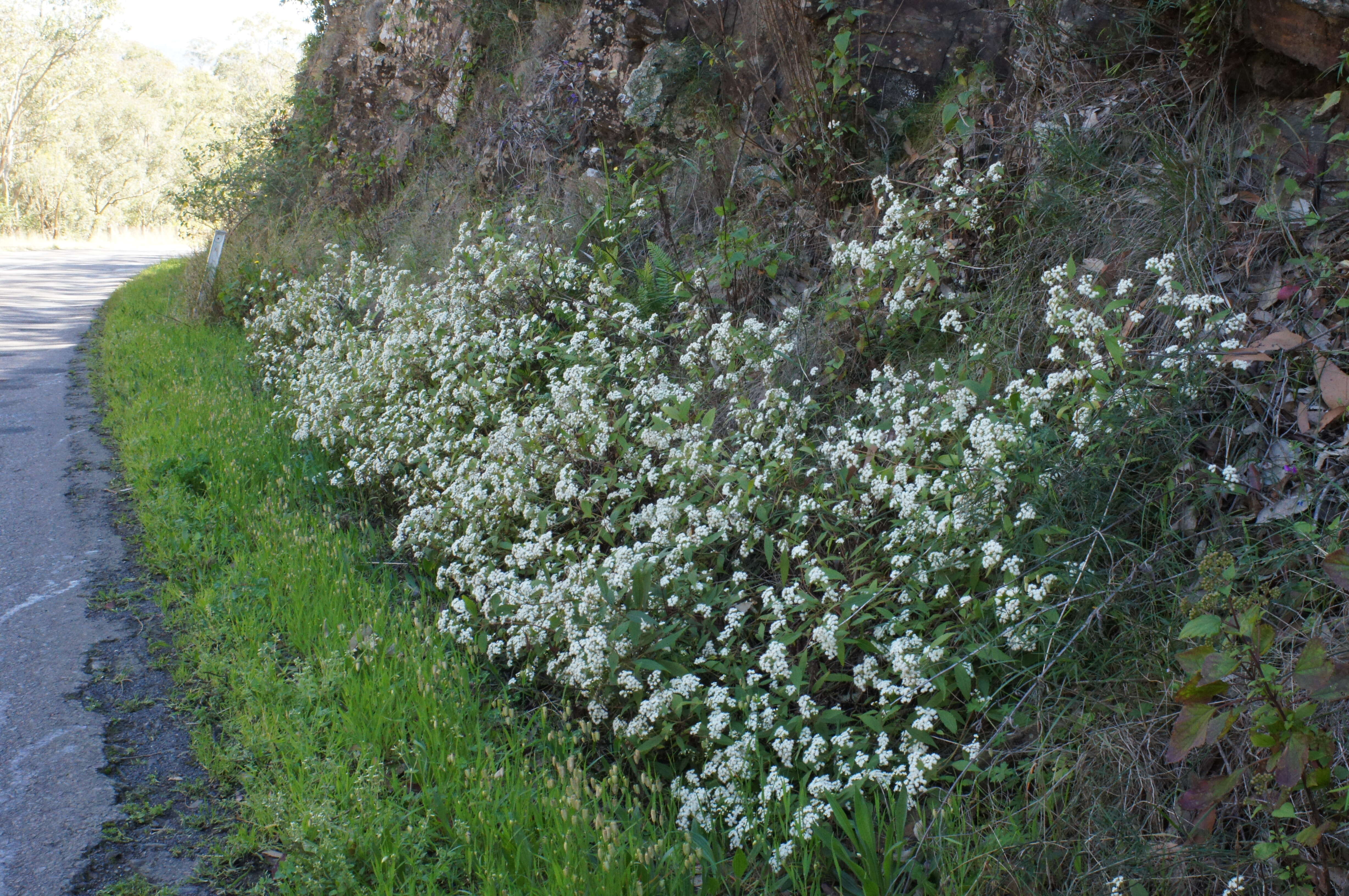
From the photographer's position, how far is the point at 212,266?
11086 millimetres

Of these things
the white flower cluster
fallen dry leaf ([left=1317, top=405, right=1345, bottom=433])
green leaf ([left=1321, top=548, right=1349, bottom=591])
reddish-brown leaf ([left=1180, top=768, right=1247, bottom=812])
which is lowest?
reddish-brown leaf ([left=1180, top=768, right=1247, bottom=812])

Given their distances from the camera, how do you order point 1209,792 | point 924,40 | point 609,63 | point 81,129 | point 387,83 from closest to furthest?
1. point 1209,792
2. point 924,40
3. point 609,63
4. point 387,83
5. point 81,129

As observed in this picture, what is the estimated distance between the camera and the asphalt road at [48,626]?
9.57ft

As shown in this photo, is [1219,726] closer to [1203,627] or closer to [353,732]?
[1203,627]

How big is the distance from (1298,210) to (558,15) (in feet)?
25.5

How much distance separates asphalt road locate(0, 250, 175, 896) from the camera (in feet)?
9.57

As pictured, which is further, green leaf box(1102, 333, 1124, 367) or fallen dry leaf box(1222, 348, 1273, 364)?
green leaf box(1102, 333, 1124, 367)

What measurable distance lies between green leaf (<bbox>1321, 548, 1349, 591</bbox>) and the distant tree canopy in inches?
1231

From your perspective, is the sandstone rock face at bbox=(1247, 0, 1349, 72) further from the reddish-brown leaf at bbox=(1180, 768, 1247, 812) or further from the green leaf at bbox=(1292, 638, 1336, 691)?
the reddish-brown leaf at bbox=(1180, 768, 1247, 812)

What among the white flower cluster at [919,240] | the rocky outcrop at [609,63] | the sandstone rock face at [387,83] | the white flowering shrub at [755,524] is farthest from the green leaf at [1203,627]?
the sandstone rock face at [387,83]

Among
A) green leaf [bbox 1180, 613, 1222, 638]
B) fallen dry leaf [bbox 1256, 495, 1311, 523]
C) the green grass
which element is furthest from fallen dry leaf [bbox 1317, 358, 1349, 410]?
the green grass

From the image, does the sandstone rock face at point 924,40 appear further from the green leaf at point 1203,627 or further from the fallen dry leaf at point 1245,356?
the green leaf at point 1203,627

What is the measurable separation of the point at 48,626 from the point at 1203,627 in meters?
4.82

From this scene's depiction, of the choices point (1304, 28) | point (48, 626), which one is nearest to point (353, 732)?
point (48, 626)
